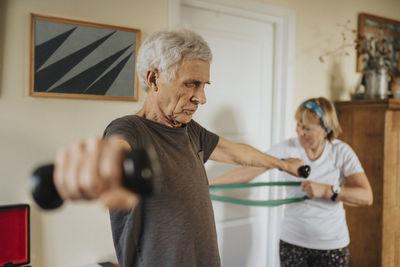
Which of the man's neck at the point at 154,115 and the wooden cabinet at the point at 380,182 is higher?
the man's neck at the point at 154,115

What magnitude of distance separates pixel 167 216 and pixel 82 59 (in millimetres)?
1208

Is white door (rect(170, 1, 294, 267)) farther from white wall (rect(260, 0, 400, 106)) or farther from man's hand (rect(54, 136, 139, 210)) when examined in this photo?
man's hand (rect(54, 136, 139, 210))

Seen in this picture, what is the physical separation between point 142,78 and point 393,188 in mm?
2337

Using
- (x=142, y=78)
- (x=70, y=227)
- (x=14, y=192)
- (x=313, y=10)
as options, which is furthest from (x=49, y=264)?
(x=313, y=10)

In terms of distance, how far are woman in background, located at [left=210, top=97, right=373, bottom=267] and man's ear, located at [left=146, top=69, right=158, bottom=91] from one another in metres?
1.08

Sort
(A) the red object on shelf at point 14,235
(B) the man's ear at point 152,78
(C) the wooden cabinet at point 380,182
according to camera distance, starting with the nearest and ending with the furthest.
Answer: (B) the man's ear at point 152,78, (A) the red object on shelf at point 14,235, (C) the wooden cabinet at point 380,182

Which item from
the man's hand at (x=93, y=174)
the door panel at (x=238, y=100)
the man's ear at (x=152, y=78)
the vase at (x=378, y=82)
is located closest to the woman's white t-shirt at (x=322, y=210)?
the door panel at (x=238, y=100)

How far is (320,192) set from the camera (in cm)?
202

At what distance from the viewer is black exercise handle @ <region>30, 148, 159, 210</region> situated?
42 centimetres

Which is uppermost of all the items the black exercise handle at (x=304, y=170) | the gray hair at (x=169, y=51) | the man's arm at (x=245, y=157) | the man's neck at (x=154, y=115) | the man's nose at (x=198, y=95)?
the gray hair at (x=169, y=51)

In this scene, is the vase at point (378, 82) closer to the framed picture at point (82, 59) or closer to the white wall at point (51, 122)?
the white wall at point (51, 122)

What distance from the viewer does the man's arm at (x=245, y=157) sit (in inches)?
60.7

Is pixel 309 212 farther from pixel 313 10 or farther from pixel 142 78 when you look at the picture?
pixel 313 10

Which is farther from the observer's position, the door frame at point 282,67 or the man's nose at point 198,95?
the door frame at point 282,67
